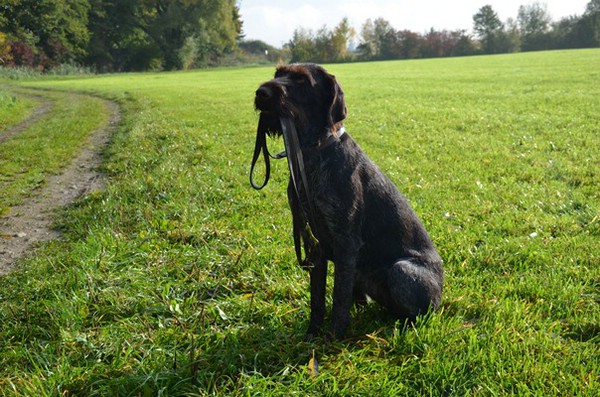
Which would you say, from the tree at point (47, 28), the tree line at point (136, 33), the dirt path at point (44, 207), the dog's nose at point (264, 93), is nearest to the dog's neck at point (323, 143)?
the dog's nose at point (264, 93)

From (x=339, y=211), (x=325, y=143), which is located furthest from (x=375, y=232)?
(x=325, y=143)

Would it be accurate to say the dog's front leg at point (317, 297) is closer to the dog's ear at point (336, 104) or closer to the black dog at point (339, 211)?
the black dog at point (339, 211)

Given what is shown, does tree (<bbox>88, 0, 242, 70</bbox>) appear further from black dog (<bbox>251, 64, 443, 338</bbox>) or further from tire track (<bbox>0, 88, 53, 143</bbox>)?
A: black dog (<bbox>251, 64, 443, 338</bbox>)

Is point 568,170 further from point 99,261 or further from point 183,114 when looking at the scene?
point 183,114

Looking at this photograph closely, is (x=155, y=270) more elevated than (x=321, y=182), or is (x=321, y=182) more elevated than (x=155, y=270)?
(x=321, y=182)

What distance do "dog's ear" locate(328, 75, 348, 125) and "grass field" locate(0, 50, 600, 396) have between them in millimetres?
1501

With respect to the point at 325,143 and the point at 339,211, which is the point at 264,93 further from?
the point at 339,211

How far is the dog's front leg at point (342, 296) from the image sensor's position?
3160 millimetres

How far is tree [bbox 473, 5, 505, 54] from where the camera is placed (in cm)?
8894

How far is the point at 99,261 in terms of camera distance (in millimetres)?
4262

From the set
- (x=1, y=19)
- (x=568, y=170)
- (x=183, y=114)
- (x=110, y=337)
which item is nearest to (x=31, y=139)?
(x=183, y=114)

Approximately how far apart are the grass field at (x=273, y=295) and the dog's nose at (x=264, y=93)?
1668mm

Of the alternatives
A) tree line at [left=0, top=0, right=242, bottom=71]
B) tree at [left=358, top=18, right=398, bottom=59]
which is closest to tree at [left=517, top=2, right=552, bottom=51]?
tree at [left=358, top=18, right=398, bottom=59]

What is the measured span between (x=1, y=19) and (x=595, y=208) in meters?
53.5
